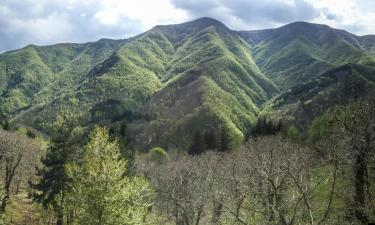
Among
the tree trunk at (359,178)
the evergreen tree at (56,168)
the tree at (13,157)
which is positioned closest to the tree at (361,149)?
the tree trunk at (359,178)

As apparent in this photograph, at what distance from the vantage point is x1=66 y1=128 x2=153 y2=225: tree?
110 ft

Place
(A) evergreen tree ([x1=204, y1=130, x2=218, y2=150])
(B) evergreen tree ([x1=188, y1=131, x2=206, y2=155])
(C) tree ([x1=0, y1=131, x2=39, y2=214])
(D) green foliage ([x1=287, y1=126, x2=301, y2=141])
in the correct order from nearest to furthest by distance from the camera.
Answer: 1. (C) tree ([x1=0, y1=131, x2=39, y2=214])
2. (D) green foliage ([x1=287, y1=126, x2=301, y2=141])
3. (B) evergreen tree ([x1=188, y1=131, x2=206, y2=155])
4. (A) evergreen tree ([x1=204, y1=130, x2=218, y2=150])

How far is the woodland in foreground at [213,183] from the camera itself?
110 ft

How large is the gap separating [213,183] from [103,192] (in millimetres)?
41438

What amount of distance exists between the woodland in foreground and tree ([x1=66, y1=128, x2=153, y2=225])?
0.08m

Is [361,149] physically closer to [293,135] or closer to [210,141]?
[293,135]

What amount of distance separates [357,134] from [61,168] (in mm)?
39257

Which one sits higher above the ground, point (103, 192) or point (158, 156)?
point (103, 192)

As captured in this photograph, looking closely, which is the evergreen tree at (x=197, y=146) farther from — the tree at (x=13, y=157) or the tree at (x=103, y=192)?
the tree at (x=103, y=192)

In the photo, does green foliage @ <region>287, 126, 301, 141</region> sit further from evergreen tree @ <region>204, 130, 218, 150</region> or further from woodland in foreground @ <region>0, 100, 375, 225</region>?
evergreen tree @ <region>204, 130, 218, 150</region>

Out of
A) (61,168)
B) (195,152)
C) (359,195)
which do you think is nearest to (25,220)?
(61,168)

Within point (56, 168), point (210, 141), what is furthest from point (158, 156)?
point (56, 168)

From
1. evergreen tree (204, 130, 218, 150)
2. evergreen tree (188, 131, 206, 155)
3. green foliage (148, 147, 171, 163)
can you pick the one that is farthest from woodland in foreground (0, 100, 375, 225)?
evergreen tree (204, 130, 218, 150)

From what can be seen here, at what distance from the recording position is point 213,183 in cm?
7319
